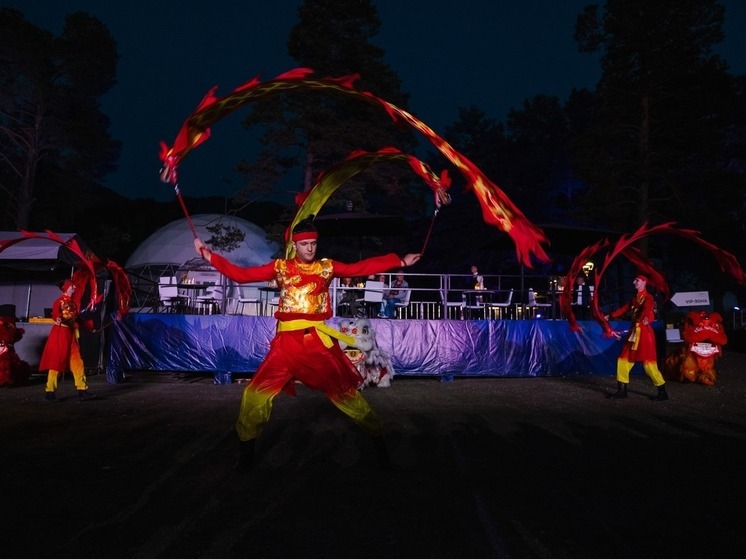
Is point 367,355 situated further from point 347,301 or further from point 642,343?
point 642,343

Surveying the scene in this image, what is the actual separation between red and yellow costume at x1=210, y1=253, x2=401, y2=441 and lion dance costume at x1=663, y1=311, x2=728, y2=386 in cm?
963

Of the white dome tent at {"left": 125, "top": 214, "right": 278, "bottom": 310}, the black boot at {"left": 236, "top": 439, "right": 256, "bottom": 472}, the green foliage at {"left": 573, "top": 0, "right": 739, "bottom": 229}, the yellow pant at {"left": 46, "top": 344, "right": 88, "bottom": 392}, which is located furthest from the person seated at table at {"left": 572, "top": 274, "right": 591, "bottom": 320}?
the white dome tent at {"left": 125, "top": 214, "right": 278, "bottom": 310}

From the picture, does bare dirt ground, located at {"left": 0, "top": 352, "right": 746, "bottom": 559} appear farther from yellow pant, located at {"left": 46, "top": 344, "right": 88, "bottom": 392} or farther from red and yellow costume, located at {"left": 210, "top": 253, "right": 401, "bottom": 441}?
yellow pant, located at {"left": 46, "top": 344, "right": 88, "bottom": 392}

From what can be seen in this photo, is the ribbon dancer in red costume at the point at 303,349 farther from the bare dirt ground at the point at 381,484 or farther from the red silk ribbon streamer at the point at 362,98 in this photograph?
the red silk ribbon streamer at the point at 362,98

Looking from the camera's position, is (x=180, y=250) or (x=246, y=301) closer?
(x=246, y=301)

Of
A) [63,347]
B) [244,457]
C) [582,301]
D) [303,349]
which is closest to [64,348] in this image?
[63,347]

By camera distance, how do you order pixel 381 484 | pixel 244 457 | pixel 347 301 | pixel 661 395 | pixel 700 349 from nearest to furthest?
pixel 381 484 < pixel 244 457 < pixel 661 395 < pixel 700 349 < pixel 347 301

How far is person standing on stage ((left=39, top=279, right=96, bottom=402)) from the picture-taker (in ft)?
30.1

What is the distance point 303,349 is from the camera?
5.06 m

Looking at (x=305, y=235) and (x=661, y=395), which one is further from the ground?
(x=305, y=235)

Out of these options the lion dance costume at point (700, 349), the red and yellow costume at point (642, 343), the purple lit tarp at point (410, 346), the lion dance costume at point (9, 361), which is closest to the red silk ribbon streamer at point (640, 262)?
the red and yellow costume at point (642, 343)

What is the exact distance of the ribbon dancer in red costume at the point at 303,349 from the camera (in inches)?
192

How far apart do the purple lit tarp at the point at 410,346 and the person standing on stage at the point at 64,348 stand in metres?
2.79

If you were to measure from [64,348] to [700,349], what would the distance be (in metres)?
12.0
